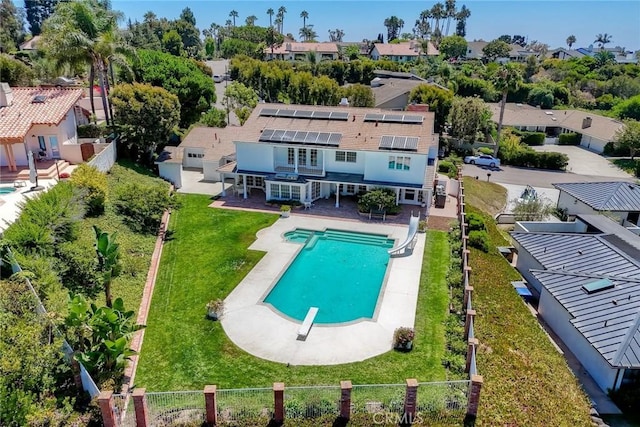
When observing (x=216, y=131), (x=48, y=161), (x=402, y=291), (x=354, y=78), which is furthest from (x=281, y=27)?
(x=402, y=291)

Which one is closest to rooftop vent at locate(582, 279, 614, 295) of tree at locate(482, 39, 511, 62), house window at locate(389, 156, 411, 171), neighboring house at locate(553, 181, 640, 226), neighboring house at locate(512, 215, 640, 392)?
neighboring house at locate(512, 215, 640, 392)

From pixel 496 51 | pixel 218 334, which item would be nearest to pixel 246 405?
pixel 218 334

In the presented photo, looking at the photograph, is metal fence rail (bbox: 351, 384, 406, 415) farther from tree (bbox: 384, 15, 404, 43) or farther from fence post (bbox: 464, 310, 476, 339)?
tree (bbox: 384, 15, 404, 43)

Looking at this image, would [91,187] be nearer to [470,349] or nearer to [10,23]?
[470,349]

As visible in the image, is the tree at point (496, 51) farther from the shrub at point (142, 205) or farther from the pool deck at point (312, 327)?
the shrub at point (142, 205)

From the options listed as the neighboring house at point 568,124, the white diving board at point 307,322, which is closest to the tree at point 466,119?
the neighboring house at point 568,124

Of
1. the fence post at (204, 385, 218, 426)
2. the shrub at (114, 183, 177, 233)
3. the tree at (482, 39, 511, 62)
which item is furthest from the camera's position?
the tree at (482, 39, 511, 62)
